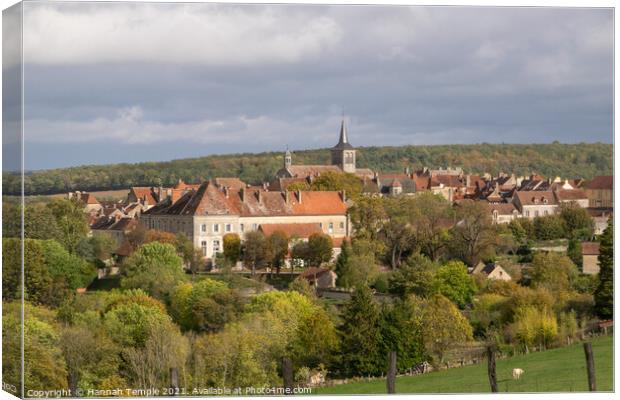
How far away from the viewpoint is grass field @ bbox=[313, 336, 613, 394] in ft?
42.7

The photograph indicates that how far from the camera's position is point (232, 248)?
96.6ft

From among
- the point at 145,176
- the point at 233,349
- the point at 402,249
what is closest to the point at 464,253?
the point at 402,249

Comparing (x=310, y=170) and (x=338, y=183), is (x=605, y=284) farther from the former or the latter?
(x=310, y=170)

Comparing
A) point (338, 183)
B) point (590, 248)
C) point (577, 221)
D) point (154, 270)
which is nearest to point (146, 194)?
point (154, 270)

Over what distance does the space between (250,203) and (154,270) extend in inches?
424

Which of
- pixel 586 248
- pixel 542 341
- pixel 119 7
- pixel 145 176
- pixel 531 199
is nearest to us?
pixel 119 7

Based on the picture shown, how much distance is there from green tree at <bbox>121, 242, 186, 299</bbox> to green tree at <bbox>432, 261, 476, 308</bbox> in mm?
4839

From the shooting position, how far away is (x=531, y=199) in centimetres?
4331

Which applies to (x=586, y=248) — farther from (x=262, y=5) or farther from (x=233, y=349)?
(x=262, y=5)

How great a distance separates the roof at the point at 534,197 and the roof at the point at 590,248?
38.9ft

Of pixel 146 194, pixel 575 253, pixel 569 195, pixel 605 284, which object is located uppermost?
pixel 146 194

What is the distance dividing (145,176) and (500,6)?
310 inches

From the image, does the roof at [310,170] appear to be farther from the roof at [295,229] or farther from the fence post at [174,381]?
the fence post at [174,381]

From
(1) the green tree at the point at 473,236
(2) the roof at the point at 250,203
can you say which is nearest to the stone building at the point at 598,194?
(1) the green tree at the point at 473,236
